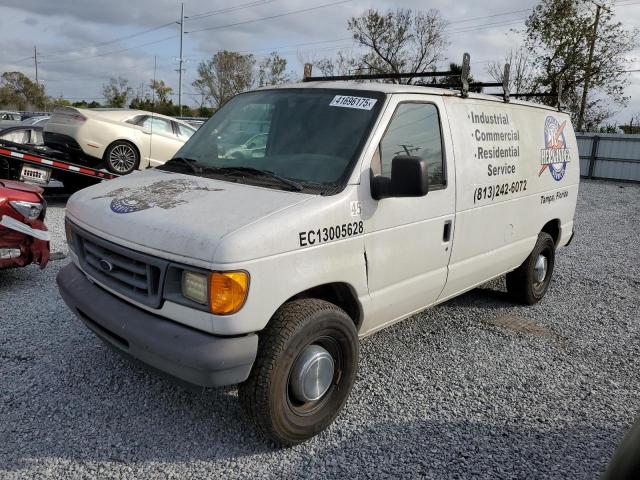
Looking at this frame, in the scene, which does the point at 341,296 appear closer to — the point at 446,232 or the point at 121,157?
the point at 446,232

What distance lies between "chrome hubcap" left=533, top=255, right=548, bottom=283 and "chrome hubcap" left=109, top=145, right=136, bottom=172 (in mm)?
8327

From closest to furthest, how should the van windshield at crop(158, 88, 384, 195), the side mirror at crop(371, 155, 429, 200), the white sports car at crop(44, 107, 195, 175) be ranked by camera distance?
the side mirror at crop(371, 155, 429, 200) → the van windshield at crop(158, 88, 384, 195) → the white sports car at crop(44, 107, 195, 175)

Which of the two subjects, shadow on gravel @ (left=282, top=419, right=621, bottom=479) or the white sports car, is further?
the white sports car

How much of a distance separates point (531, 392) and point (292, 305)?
200cm

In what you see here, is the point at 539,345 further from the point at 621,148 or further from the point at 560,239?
the point at 621,148

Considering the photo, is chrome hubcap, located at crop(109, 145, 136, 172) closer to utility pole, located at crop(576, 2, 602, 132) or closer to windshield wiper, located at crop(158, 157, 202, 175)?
windshield wiper, located at crop(158, 157, 202, 175)

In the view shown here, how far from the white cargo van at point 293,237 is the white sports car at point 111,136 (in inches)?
282

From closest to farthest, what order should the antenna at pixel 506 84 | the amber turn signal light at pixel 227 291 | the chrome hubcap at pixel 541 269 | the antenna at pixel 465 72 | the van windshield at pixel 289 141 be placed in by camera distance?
the amber turn signal light at pixel 227 291 → the van windshield at pixel 289 141 → the antenna at pixel 465 72 → the antenna at pixel 506 84 → the chrome hubcap at pixel 541 269

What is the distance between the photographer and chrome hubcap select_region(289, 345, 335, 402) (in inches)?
117

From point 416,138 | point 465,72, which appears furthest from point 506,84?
point 416,138

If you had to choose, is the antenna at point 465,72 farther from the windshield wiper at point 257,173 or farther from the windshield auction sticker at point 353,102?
the windshield wiper at point 257,173

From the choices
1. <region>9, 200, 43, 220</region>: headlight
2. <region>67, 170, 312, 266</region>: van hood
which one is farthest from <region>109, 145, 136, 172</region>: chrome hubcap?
<region>67, 170, 312, 266</region>: van hood

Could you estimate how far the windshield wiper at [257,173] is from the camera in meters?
3.16

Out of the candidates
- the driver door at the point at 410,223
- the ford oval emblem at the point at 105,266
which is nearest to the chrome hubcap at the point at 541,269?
the driver door at the point at 410,223
